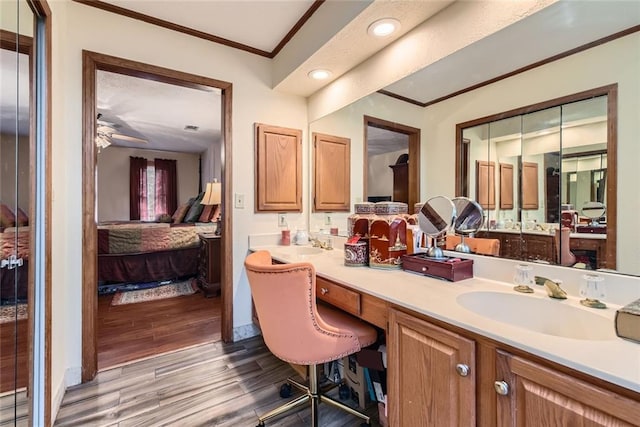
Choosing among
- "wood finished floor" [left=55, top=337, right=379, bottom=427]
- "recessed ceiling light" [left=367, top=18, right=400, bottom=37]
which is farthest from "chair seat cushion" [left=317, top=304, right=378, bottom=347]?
"recessed ceiling light" [left=367, top=18, right=400, bottom=37]

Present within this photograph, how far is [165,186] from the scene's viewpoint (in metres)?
6.55

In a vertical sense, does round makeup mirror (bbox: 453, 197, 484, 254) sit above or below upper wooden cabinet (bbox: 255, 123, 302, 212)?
below

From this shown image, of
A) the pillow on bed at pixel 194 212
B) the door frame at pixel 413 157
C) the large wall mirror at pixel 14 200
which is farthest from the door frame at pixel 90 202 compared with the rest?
the pillow on bed at pixel 194 212

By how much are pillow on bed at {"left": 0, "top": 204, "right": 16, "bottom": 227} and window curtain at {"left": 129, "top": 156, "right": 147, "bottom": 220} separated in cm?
586

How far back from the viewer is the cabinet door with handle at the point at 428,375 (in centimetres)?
85

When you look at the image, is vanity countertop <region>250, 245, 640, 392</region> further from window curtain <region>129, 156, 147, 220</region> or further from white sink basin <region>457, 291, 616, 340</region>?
window curtain <region>129, 156, 147, 220</region>

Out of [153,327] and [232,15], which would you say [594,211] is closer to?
[232,15]

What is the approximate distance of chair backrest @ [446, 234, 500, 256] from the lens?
1.34m

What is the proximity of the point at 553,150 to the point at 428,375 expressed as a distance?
1.00 m

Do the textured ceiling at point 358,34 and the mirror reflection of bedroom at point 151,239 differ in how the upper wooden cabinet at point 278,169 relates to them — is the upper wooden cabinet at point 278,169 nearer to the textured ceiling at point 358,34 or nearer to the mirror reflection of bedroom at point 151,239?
the textured ceiling at point 358,34

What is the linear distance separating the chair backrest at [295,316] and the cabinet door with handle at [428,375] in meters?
0.27

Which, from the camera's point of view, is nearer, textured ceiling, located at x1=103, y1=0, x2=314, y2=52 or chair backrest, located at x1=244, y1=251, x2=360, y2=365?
chair backrest, located at x1=244, y1=251, x2=360, y2=365

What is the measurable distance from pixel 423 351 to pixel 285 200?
178cm

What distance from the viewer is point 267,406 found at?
1.58m
